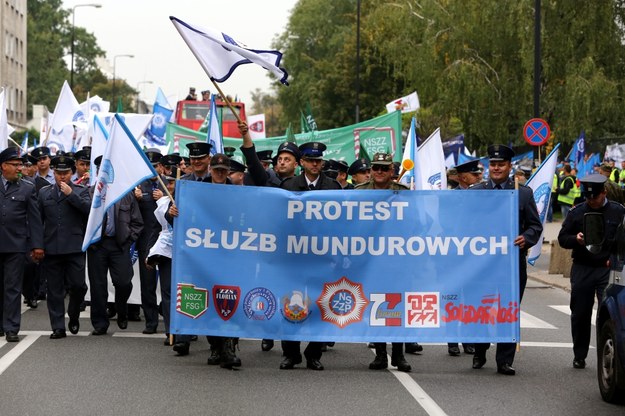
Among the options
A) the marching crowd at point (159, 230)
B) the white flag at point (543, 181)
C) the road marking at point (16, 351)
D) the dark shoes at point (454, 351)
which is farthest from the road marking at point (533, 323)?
the road marking at point (16, 351)

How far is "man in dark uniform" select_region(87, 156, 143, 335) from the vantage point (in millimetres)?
13523

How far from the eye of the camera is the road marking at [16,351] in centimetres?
1090

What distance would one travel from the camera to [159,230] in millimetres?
14250

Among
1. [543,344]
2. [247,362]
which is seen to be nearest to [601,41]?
[543,344]

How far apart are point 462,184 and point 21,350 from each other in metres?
4.80

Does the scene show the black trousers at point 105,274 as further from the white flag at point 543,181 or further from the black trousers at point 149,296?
the white flag at point 543,181

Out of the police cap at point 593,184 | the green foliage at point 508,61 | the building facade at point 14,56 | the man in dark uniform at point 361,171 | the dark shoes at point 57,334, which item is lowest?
the dark shoes at point 57,334

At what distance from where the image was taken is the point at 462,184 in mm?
13023

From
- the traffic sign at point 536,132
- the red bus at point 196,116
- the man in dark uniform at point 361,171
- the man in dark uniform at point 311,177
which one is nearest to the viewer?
the man in dark uniform at point 311,177

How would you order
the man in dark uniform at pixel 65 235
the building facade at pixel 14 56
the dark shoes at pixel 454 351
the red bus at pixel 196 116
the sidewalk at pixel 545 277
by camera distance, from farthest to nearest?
the building facade at pixel 14 56
the red bus at pixel 196 116
the sidewalk at pixel 545 277
the man in dark uniform at pixel 65 235
the dark shoes at pixel 454 351

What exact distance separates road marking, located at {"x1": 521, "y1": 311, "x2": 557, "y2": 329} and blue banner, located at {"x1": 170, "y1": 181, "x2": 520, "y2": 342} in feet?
13.8

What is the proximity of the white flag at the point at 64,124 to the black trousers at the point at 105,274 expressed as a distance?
10466 mm

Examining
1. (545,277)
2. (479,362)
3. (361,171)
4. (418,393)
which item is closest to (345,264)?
(479,362)

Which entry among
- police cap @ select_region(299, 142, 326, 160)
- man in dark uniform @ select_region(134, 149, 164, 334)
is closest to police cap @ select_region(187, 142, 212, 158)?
police cap @ select_region(299, 142, 326, 160)
